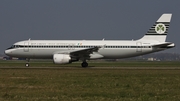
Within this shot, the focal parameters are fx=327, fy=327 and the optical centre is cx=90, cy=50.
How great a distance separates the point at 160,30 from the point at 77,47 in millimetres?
11237

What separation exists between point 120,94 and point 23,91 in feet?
14.0

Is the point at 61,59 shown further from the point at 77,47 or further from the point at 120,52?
the point at 120,52

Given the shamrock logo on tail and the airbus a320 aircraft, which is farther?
the shamrock logo on tail

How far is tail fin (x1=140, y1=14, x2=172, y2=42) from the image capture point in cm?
4231

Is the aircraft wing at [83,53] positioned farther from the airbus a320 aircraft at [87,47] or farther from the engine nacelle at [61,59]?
the engine nacelle at [61,59]

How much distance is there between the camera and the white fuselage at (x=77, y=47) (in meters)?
40.2

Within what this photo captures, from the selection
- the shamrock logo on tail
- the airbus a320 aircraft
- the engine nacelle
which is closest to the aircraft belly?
the airbus a320 aircraft

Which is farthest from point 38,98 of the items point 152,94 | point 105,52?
point 105,52

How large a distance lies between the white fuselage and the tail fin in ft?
4.96

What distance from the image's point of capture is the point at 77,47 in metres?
40.4

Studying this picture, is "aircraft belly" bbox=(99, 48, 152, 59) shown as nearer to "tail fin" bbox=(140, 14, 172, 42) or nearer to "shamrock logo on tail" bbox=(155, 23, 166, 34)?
"tail fin" bbox=(140, 14, 172, 42)

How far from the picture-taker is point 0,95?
13.0 m

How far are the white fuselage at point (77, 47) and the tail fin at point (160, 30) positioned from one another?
1.51m

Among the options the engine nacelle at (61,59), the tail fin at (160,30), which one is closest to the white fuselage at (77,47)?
the tail fin at (160,30)
